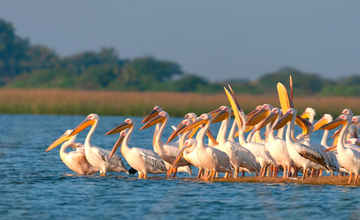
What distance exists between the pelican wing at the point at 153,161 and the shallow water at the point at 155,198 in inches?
8.0

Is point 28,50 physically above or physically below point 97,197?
above

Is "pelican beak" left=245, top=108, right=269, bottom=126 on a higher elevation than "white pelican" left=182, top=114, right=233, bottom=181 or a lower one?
higher

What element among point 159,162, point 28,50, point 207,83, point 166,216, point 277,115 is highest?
point 28,50

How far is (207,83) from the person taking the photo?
4059cm

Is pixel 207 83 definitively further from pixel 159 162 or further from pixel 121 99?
pixel 159 162

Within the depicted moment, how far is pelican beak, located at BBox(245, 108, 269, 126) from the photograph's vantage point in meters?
10.3

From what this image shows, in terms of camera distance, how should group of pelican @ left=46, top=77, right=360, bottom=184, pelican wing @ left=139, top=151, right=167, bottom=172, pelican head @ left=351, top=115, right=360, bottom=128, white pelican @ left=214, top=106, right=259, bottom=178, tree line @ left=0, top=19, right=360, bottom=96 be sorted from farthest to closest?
tree line @ left=0, top=19, right=360, bottom=96 < pelican head @ left=351, top=115, right=360, bottom=128 < pelican wing @ left=139, top=151, right=167, bottom=172 < white pelican @ left=214, top=106, right=259, bottom=178 < group of pelican @ left=46, top=77, right=360, bottom=184

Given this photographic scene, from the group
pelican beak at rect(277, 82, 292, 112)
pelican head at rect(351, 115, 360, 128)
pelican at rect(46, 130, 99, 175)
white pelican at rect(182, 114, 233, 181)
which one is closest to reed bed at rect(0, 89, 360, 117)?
pelican beak at rect(277, 82, 292, 112)

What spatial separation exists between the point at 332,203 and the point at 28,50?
4575 centimetres

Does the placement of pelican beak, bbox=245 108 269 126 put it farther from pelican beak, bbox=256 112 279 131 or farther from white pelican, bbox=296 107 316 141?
white pelican, bbox=296 107 316 141

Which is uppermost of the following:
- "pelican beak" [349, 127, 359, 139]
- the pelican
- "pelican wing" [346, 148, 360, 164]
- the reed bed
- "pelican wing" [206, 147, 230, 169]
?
the reed bed

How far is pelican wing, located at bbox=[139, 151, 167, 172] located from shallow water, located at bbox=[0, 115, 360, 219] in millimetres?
202

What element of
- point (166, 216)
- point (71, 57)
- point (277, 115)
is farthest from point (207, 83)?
point (166, 216)

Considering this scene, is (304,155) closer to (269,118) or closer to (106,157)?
(269,118)
